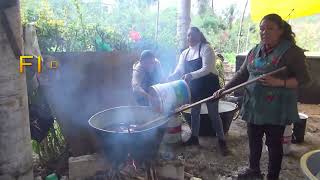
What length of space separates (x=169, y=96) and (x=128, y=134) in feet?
3.12

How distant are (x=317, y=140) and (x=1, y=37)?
5.51 meters

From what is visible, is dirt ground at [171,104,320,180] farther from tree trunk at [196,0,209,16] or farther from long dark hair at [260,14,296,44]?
tree trunk at [196,0,209,16]

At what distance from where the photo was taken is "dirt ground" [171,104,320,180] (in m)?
4.26

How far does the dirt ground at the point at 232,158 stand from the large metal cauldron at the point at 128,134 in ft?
3.65

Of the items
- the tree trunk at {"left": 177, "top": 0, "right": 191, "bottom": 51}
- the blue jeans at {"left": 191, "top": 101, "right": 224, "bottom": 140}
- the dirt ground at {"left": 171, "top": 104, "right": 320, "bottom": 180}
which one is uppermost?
the tree trunk at {"left": 177, "top": 0, "right": 191, "bottom": 51}

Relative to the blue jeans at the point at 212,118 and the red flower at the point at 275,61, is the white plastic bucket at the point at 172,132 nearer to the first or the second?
the blue jeans at the point at 212,118

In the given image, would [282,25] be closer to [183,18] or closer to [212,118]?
[212,118]

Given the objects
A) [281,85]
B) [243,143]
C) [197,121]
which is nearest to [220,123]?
[197,121]

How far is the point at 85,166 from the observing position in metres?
3.85

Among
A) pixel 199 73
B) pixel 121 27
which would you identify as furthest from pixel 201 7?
pixel 199 73

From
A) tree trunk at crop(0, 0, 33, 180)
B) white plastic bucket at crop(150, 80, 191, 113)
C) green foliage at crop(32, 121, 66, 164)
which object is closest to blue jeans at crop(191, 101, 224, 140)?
white plastic bucket at crop(150, 80, 191, 113)

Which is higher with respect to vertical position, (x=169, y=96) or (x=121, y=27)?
(x=121, y=27)

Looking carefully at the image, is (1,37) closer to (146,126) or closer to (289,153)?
(146,126)

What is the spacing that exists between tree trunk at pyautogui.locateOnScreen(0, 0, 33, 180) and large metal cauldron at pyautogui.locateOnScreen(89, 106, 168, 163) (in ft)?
2.46
